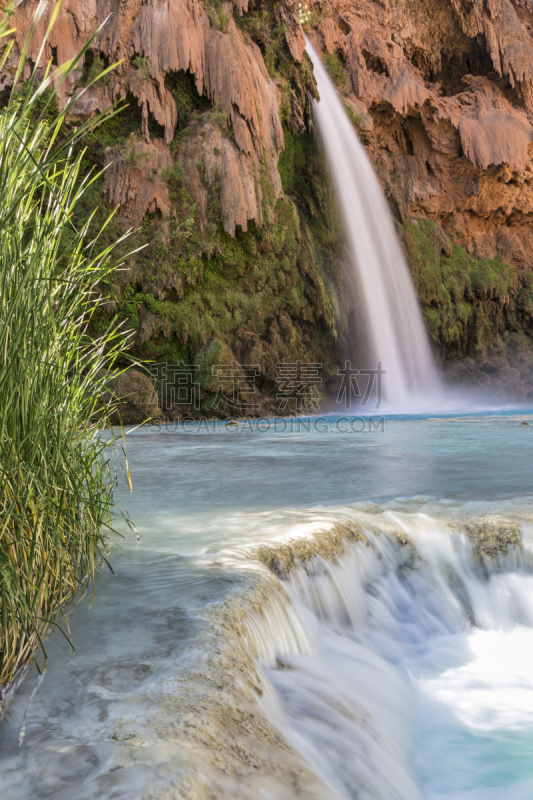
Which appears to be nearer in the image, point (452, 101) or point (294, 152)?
point (294, 152)

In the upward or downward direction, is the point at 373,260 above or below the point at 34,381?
above

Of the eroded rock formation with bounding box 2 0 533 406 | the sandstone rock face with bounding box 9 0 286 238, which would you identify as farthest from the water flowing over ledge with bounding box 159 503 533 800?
the sandstone rock face with bounding box 9 0 286 238

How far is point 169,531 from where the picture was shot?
330 centimetres

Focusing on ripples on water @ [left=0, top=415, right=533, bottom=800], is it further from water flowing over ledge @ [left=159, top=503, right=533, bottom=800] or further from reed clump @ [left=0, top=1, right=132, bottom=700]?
reed clump @ [left=0, top=1, right=132, bottom=700]

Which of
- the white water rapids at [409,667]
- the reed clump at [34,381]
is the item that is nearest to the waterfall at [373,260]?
the white water rapids at [409,667]

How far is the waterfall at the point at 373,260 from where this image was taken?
1666 cm

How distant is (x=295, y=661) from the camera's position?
2.26m

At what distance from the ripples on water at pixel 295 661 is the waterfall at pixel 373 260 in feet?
41.7

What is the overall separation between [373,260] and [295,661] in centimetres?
1595

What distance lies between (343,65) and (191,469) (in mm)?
17221

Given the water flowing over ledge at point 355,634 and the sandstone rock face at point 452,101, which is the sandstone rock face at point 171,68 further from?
the water flowing over ledge at point 355,634

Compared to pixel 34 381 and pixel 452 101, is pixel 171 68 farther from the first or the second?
pixel 34 381

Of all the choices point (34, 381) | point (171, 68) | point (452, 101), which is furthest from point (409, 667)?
point (452, 101)

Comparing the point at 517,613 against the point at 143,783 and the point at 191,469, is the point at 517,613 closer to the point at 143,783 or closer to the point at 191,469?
the point at 143,783
